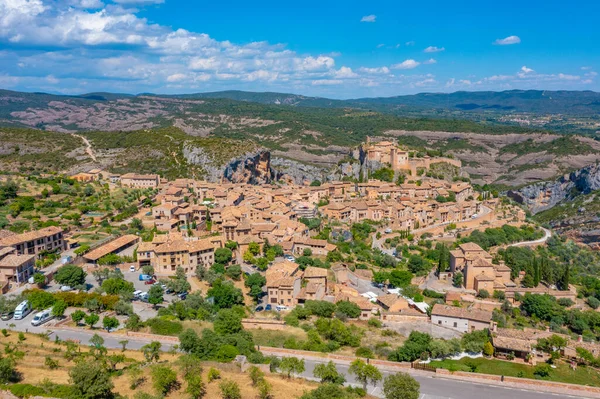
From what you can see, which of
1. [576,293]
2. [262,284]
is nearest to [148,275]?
[262,284]

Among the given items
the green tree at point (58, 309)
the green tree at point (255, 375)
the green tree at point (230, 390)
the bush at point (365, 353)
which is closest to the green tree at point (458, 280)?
the bush at point (365, 353)

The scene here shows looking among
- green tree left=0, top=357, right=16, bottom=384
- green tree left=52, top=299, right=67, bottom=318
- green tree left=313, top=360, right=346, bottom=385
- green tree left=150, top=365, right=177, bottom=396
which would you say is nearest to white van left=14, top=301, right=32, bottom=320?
green tree left=52, top=299, right=67, bottom=318

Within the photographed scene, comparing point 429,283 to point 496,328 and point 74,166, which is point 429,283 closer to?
point 496,328

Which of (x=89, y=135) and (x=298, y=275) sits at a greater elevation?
(x=89, y=135)

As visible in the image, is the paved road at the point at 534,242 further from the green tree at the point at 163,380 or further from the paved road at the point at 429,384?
the green tree at the point at 163,380

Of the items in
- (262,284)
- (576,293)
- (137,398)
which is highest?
(137,398)

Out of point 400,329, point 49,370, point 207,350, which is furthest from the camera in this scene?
point 400,329

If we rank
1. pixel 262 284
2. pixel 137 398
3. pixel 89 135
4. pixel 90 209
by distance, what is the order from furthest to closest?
pixel 89 135 → pixel 90 209 → pixel 262 284 → pixel 137 398
